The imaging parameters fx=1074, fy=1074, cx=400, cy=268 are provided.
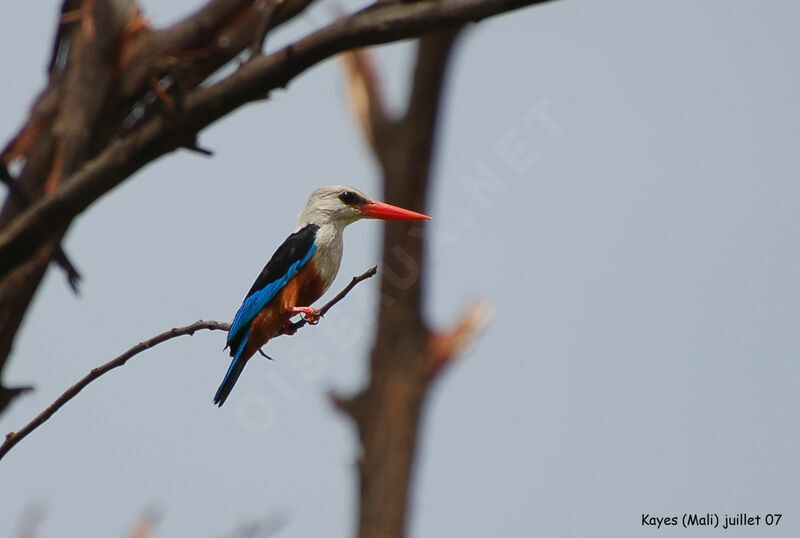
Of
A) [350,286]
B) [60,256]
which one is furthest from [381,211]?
[60,256]

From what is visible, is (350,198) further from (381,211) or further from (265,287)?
(265,287)

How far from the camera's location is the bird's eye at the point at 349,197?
4422mm

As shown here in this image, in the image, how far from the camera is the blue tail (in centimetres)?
370

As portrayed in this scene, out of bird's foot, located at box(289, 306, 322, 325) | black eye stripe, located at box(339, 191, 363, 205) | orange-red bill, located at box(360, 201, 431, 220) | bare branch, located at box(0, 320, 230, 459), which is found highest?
black eye stripe, located at box(339, 191, 363, 205)

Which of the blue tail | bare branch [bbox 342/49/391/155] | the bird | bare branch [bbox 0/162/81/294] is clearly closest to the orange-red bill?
the bird

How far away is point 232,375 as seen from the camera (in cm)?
386

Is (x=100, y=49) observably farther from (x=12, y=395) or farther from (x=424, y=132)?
(x=424, y=132)

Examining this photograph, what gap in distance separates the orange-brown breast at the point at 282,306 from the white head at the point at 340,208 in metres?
0.32

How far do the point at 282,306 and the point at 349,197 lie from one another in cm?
68

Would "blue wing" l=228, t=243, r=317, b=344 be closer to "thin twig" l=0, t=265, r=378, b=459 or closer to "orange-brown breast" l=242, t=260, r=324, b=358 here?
"orange-brown breast" l=242, t=260, r=324, b=358

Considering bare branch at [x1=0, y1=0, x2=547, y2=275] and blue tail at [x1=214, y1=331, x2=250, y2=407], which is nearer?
blue tail at [x1=214, y1=331, x2=250, y2=407]

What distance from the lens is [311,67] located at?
5387 millimetres

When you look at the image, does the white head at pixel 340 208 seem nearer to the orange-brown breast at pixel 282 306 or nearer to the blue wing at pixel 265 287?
the blue wing at pixel 265 287

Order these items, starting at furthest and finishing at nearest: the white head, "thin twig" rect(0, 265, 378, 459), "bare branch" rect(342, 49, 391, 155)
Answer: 1. "bare branch" rect(342, 49, 391, 155)
2. the white head
3. "thin twig" rect(0, 265, 378, 459)
